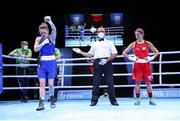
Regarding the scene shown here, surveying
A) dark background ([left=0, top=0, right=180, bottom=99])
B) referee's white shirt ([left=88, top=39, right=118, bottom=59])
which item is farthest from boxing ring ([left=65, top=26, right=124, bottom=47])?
referee's white shirt ([left=88, top=39, right=118, bottom=59])

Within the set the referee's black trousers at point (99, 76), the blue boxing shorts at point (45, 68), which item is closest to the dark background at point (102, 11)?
the referee's black trousers at point (99, 76)

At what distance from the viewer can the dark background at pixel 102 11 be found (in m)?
10.4

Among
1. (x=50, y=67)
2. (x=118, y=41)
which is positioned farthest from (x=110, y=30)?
(x=50, y=67)

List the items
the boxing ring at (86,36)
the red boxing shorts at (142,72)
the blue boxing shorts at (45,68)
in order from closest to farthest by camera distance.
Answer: the blue boxing shorts at (45,68)
the red boxing shorts at (142,72)
the boxing ring at (86,36)

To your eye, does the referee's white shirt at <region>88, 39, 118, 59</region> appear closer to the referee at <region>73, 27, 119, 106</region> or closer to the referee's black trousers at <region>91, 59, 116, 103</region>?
the referee at <region>73, 27, 119, 106</region>

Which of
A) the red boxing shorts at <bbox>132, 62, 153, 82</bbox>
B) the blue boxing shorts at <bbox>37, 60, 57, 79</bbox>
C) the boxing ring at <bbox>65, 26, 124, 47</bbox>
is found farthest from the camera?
the boxing ring at <bbox>65, 26, 124, 47</bbox>

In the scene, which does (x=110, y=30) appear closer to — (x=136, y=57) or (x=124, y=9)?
(x=124, y=9)

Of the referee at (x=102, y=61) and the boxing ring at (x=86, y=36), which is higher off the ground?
the boxing ring at (x=86, y=36)

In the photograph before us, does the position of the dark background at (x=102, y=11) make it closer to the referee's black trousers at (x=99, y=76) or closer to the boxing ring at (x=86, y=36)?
the boxing ring at (x=86, y=36)

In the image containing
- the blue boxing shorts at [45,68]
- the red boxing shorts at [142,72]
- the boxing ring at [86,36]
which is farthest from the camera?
the boxing ring at [86,36]

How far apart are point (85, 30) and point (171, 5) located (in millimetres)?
2531

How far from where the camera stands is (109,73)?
586cm

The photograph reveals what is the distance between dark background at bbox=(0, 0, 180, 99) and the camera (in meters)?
10.4

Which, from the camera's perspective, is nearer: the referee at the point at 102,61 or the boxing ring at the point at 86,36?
the referee at the point at 102,61
